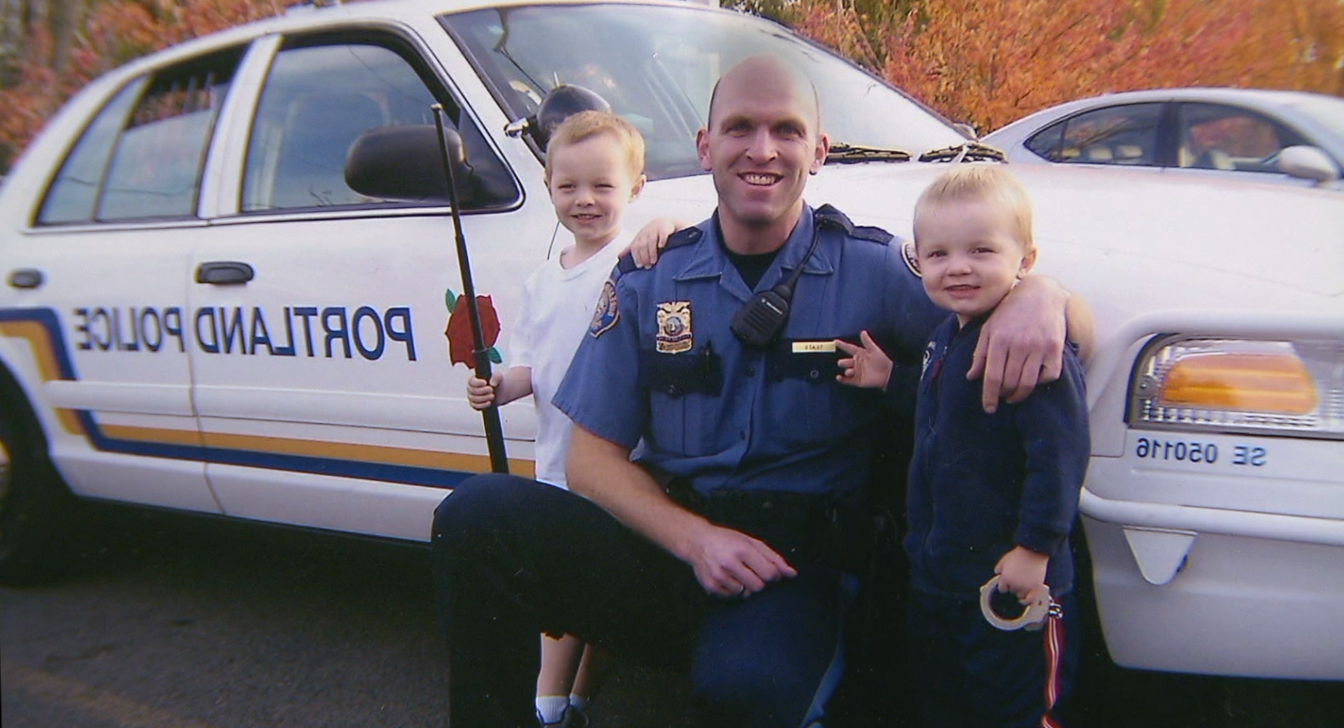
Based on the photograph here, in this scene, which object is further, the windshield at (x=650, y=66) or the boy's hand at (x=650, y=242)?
the windshield at (x=650, y=66)

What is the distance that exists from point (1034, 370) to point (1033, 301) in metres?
0.12

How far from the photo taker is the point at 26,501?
3.24 meters

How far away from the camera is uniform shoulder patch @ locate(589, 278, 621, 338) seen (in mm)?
1864

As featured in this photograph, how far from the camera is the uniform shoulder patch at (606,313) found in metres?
1.86

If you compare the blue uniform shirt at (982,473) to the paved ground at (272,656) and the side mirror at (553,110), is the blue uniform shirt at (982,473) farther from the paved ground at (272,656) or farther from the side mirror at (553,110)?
the side mirror at (553,110)

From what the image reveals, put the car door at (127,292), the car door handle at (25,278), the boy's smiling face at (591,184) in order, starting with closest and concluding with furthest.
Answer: the boy's smiling face at (591,184), the car door at (127,292), the car door handle at (25,278)

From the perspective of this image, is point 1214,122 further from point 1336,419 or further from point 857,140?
point 1336,419

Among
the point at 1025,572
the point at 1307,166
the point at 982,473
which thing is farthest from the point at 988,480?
the point at 1307,166

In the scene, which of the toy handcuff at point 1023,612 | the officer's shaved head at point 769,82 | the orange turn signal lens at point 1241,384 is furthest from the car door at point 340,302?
the orange turn signal lens at point 1241,384

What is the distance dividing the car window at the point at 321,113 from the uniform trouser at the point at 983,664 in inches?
65.3

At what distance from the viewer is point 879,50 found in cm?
487

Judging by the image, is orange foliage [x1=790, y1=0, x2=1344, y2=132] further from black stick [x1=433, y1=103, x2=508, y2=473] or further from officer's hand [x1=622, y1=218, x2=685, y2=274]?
black stick [x1=433, y1=103, x2=508, y2=473]

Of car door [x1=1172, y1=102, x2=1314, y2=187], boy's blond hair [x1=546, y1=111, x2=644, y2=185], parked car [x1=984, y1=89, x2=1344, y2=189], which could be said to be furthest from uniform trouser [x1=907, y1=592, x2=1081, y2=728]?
car door [x1=1172, y1=102, x2=1314, y2=187]

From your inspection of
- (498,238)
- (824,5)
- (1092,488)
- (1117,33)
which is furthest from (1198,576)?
(1117,33)
